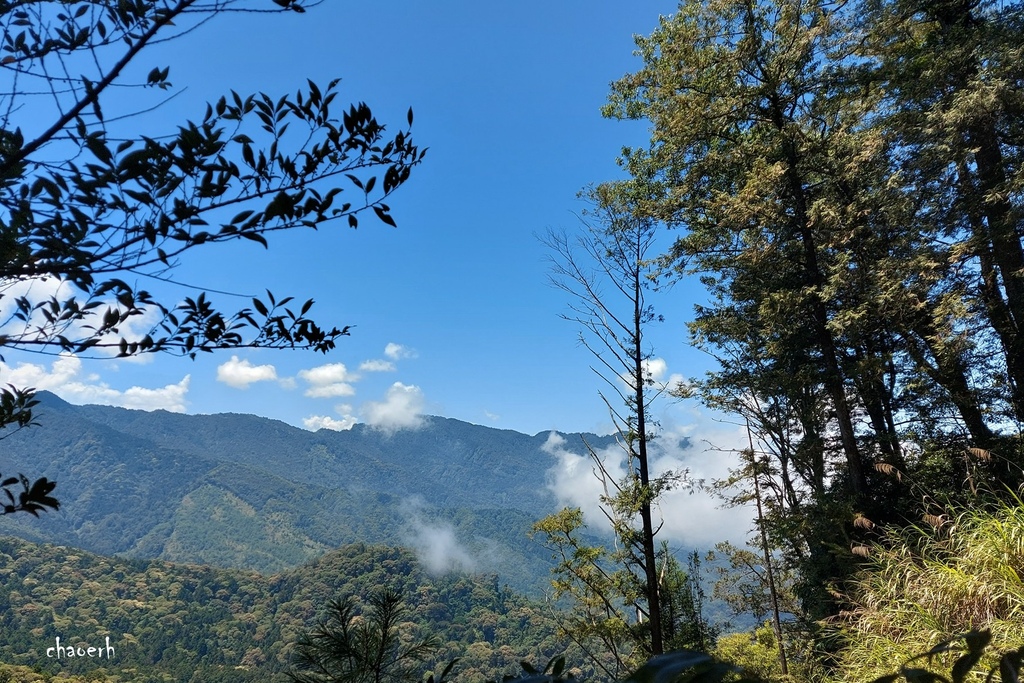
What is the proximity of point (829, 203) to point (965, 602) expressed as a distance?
5108mm

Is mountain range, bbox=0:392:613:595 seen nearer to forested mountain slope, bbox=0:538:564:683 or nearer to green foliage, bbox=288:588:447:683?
forested mountain slope, bbox=0:538:564:683

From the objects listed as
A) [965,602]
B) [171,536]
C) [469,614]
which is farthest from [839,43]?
[171,536]

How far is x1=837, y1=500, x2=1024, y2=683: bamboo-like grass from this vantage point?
9.87 feet

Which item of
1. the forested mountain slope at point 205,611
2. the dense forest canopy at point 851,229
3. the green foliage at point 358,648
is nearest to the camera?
the green foliage at point 358,648

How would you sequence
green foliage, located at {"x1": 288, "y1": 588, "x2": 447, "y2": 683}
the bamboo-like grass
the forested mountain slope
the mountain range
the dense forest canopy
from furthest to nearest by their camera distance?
the mountain range
the forested mountain slope
the dense forest canopy
the bamboo-like grass
green foliage, located at {"x1": 288, "y1": 588, "x2": 447, "y2": 683}

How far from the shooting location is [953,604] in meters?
3.26

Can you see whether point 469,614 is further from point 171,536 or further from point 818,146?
point 171,536

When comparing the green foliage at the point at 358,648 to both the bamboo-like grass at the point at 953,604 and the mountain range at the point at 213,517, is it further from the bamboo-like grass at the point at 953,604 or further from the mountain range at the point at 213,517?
the mountain range at the point at 213,517

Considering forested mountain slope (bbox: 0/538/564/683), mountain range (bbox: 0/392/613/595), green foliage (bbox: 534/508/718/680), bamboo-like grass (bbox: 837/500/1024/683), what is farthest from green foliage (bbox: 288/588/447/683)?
mountain range (bbox: 0/392/613/595)

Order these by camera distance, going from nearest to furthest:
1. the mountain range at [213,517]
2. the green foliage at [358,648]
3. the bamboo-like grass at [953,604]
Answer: the green foliage at [358,648]
the bamboo-like grass at [953,604]
the mountain range at [213,517]

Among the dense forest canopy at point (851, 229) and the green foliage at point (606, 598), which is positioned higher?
the dense forest canopy at point (851, 229)

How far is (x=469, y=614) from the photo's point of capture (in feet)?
179

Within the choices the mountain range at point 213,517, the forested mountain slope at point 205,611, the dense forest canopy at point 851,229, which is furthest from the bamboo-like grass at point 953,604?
the mountain range at point 213,517

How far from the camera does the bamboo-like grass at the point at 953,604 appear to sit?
3.01 meters
